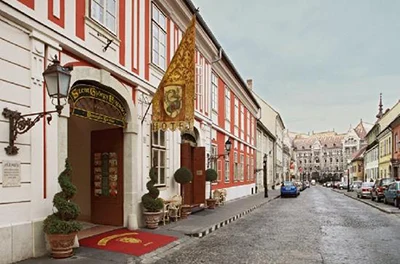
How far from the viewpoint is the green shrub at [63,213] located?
24.1 feet

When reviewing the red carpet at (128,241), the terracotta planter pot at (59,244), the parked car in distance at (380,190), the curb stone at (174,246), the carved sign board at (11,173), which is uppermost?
the carved sign board at (11,173)

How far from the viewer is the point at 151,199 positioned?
458 inches

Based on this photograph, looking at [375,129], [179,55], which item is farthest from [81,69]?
[375,129]

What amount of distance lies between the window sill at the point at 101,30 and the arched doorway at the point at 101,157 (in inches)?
50.1

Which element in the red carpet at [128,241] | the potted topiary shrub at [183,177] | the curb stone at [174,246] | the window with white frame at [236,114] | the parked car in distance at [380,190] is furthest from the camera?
the window with white frame at [236,114]

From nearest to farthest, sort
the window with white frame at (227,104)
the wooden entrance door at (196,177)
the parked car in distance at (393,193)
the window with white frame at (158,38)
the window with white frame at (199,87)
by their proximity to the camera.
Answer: the window with white frame at (158,38) < the wooden entrance door at (196,177) < the window with white frame at (199,87) < the parked car in distance at (393,193) < the window with white frame at (227,104)

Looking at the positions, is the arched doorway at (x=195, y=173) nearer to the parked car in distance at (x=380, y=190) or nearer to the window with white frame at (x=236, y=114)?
the window with white frame at (x=236, y=114)

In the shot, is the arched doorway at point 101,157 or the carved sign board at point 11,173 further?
the arched doorway at point 101,157

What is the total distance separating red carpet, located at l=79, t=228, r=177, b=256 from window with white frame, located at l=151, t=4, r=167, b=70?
568 cm

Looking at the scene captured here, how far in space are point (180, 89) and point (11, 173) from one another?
5687mm

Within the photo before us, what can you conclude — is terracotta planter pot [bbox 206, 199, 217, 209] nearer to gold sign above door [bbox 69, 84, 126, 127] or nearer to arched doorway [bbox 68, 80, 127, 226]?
arched doorway [bbox 68, 80, 127, 226]

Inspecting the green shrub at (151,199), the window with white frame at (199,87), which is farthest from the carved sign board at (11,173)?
the window with white frame at (199,87)

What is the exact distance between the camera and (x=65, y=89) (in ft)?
23.4

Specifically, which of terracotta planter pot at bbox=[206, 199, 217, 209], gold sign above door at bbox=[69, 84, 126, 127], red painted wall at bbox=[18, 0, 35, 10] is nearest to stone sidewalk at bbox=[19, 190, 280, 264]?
terracotta planter pot at bbox=[206, 199, 217, 209]
